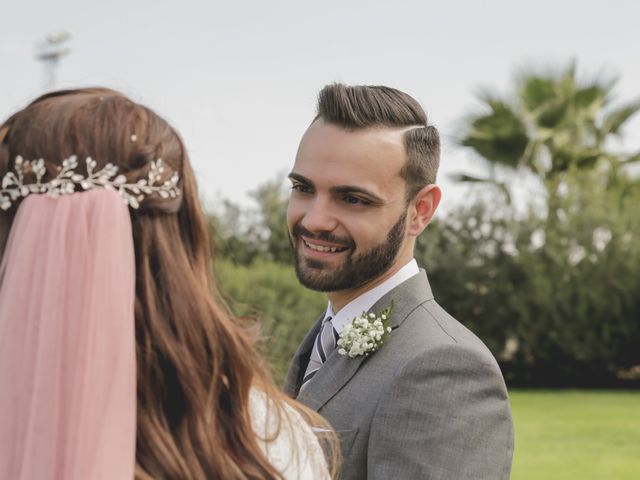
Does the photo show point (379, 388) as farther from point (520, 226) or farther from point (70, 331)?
point (520, 226)

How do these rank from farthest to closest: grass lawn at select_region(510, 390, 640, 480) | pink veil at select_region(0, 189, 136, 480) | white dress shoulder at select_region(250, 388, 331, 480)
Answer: grass lawn at select_region(510, 390, 640, 480) < white dress shoulder at select_region(250, 388, 331, 480) < pink veil at select_region(0, 189, 136, 480)

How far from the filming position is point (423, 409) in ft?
9.69

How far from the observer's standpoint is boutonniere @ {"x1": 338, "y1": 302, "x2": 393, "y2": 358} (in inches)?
130

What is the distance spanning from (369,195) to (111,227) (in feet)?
5.46

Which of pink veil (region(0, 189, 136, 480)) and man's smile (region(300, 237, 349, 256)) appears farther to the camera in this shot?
man's smile (region(300, 237, 349, 256))

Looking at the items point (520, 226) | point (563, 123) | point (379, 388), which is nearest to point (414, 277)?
point (379, 388)

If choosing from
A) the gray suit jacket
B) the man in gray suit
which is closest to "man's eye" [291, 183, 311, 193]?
the man in gray suit

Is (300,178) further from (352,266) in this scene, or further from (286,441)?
(286,441)

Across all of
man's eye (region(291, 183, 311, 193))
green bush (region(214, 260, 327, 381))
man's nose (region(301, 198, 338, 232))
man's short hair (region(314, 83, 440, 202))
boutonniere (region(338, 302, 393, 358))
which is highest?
man's short hair (region(314, 83, 440, 202))

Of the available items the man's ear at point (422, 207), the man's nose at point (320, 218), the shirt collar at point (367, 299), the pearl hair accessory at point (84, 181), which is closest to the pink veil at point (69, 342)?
the pearl hair accessory at point (84, 181)

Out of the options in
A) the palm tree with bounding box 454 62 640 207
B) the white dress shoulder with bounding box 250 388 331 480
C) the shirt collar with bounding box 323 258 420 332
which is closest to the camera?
the white dress shoulder with bounding box 250 388 331 480

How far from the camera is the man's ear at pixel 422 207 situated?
3.60m

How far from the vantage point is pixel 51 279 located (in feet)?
6.24

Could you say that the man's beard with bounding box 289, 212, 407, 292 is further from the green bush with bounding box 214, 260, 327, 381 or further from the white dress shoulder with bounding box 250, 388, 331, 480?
the green bush with bounding box 214, 260, 327, 381
